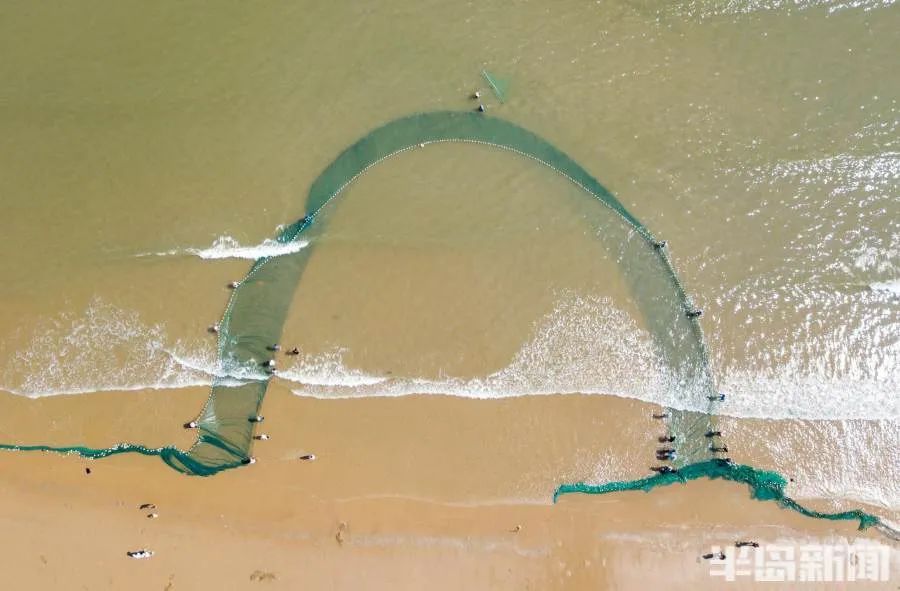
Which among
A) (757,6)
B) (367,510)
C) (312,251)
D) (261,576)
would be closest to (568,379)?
(367,510)

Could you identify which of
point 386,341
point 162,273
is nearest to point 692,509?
point 386,341

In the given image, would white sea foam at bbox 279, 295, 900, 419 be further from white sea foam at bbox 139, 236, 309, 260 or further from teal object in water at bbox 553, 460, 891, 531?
white sea foam at bbox 139, 236, 309, 260

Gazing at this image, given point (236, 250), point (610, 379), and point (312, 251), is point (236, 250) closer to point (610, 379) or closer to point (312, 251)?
point (312, 251)

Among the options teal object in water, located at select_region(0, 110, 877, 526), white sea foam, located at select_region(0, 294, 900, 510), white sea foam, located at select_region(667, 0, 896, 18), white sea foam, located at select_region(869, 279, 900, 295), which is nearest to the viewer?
teal object in water, located at select_region(0, 110, 877, 526)

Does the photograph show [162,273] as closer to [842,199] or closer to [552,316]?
[552,316]

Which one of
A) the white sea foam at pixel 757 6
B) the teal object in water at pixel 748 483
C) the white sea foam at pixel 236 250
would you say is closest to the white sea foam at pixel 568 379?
the teal object in water at pixel 748 483

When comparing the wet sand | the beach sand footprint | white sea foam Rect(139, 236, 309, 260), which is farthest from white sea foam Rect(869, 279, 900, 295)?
the beach sand footprint
